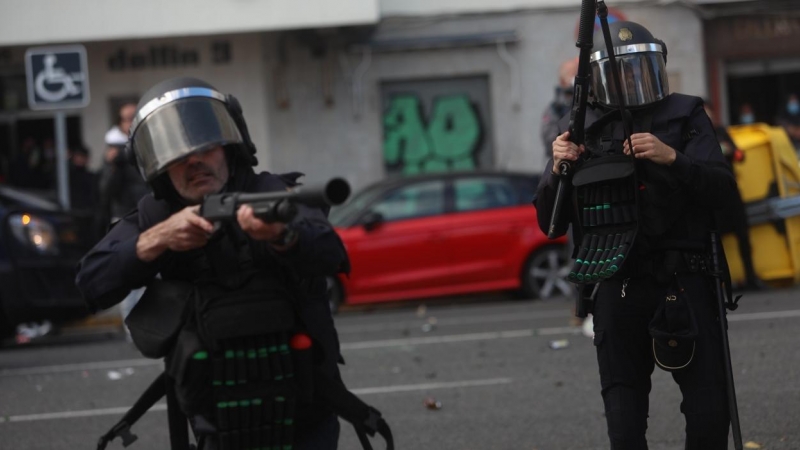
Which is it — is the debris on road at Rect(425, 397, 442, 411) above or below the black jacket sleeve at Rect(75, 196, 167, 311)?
below

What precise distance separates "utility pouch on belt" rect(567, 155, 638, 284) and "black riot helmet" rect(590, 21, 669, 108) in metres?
0.22

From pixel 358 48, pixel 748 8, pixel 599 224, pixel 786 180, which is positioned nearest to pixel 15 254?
pixel 786 180

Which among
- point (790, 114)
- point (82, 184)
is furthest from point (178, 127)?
point (790, 114)

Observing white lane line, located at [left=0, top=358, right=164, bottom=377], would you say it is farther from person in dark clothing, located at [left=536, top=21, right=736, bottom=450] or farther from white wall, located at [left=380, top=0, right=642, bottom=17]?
white wall, located at [left=380, top=0, right=642, bottom=17]

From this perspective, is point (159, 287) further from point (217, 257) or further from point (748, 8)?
point (748, 8)

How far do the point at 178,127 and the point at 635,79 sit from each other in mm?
1685

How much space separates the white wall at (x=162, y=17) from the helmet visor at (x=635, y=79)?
617 inches

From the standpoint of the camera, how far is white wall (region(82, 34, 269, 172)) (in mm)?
20781

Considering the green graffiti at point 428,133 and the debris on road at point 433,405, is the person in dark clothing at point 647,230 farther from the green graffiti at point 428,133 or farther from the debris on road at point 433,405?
the green graffiti at point 428,133

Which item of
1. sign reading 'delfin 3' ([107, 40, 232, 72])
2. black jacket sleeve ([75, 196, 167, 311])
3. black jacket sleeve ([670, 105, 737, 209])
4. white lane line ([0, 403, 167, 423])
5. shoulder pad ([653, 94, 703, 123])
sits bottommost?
white lane line ([0, 403, 167, 423])

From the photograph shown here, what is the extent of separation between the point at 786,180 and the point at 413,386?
5.72 m

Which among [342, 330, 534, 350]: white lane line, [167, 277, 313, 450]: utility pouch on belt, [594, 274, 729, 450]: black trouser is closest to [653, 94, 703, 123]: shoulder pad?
[594, 274, 729, 450]: black trouser

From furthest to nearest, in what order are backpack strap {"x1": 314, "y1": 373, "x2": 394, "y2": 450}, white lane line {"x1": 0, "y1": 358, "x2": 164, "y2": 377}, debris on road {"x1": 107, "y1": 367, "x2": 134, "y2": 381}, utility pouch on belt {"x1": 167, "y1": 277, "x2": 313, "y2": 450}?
1. white lane line {"x1": 0, "y1": 358, "x2": 164, "y2": 377}
2. debris on road {"x1": 107, "y1": 367, "x2": 134, "y2": 381}
3. backpack strap {"x1": 314, "y1": 373, "x2": 394, "y2": 450}
4. utility pouch on belt {"x1": 167, "y1": 277, "x2": 313, "y2": 450}

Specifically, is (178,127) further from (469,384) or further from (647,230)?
(469,384)
